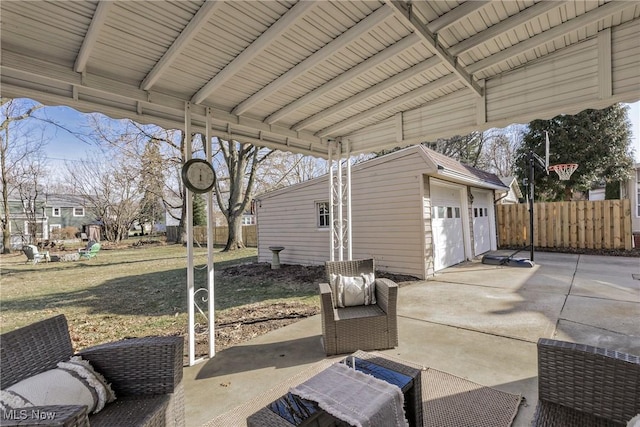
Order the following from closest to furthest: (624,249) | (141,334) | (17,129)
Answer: (141,334) → (624,249) → (17,129)

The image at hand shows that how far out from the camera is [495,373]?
2.75 meters

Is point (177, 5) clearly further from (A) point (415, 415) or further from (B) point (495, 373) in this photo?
(B) point (495, 373)

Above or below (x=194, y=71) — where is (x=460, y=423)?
below

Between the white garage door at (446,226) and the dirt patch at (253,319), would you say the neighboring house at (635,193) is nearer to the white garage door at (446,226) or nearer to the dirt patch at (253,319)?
the white garage door at (446,226)

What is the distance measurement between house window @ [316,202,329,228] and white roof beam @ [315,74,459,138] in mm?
A: 4406

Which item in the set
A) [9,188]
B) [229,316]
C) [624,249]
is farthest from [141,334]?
[9,188]

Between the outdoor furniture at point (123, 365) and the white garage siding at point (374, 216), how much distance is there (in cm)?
606

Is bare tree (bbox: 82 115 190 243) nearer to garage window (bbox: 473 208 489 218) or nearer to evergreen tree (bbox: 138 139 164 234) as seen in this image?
evergreen tree (bbox: 138 139 164 234)

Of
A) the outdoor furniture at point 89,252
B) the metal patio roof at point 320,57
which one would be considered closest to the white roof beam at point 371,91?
the metal patio roof at point 320,57

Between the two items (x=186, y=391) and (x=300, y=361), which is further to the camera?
(x=300, y=361)

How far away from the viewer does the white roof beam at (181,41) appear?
2.01 metres

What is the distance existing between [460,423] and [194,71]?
3.62 m

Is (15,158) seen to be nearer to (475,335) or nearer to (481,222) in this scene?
(475,335)

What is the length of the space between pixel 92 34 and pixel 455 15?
268cm
